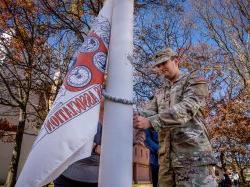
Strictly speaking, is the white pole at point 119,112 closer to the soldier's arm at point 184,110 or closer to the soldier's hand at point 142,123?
the soldier's hand at point 142,123

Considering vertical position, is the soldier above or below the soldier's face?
below

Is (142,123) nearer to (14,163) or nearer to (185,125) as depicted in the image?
(185,125)

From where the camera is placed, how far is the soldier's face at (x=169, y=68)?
280 cm

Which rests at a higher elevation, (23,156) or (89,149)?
(23,156)

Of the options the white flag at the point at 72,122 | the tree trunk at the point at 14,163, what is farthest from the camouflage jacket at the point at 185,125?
the tree trunk at the point at 14,163

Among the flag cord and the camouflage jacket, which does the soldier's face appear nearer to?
the camouflage jacket

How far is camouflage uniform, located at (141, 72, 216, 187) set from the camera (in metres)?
2.45

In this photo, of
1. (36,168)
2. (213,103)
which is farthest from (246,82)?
(36,168)

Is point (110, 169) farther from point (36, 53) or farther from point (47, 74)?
point (36, 53)

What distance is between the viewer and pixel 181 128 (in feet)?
8.52

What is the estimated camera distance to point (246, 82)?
15758 millimetres

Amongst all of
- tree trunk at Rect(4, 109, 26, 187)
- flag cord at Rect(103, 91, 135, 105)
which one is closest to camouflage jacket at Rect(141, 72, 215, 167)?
flag cord at Rect(103, 91, 135, 105)

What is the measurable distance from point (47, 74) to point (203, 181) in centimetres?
913

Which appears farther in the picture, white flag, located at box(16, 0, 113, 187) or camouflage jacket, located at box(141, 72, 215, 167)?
camouflage jacket, located at box(141, 72, 215, 167)
